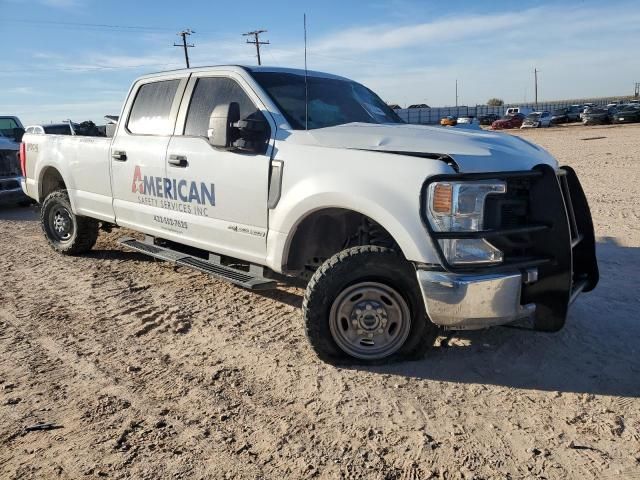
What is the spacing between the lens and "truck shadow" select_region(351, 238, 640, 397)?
137 inches

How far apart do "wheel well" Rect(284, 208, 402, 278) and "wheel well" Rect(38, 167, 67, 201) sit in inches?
170

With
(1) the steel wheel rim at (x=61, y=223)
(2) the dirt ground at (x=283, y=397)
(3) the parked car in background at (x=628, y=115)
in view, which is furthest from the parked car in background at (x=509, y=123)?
(2) the dirt ground at (x=283, y=397)

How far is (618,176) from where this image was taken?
1206cm

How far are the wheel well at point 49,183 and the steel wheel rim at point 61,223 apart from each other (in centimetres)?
35

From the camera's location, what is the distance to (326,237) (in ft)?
13.8

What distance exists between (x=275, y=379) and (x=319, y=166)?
4.69 ft

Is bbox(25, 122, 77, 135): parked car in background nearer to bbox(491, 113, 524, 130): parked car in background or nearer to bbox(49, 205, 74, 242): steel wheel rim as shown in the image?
bbox(49, 205, 74, 242): steel wheel rim

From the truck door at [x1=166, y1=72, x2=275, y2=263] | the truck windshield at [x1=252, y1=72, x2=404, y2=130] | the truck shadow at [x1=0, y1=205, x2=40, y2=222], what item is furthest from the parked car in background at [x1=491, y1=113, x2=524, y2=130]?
the truck door at [x1=166, y1=72, x2=275, y2=263]

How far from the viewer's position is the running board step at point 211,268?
4.19 m

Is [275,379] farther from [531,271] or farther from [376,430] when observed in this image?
[531,271]

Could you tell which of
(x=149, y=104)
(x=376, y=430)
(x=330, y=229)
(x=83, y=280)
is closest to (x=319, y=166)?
(x=330, y=229)

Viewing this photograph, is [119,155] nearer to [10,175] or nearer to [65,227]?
[65,227]

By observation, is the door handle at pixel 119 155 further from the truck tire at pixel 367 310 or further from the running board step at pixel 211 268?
the truck tire at pixel 367 310

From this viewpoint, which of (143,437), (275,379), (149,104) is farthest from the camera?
(149,104)
